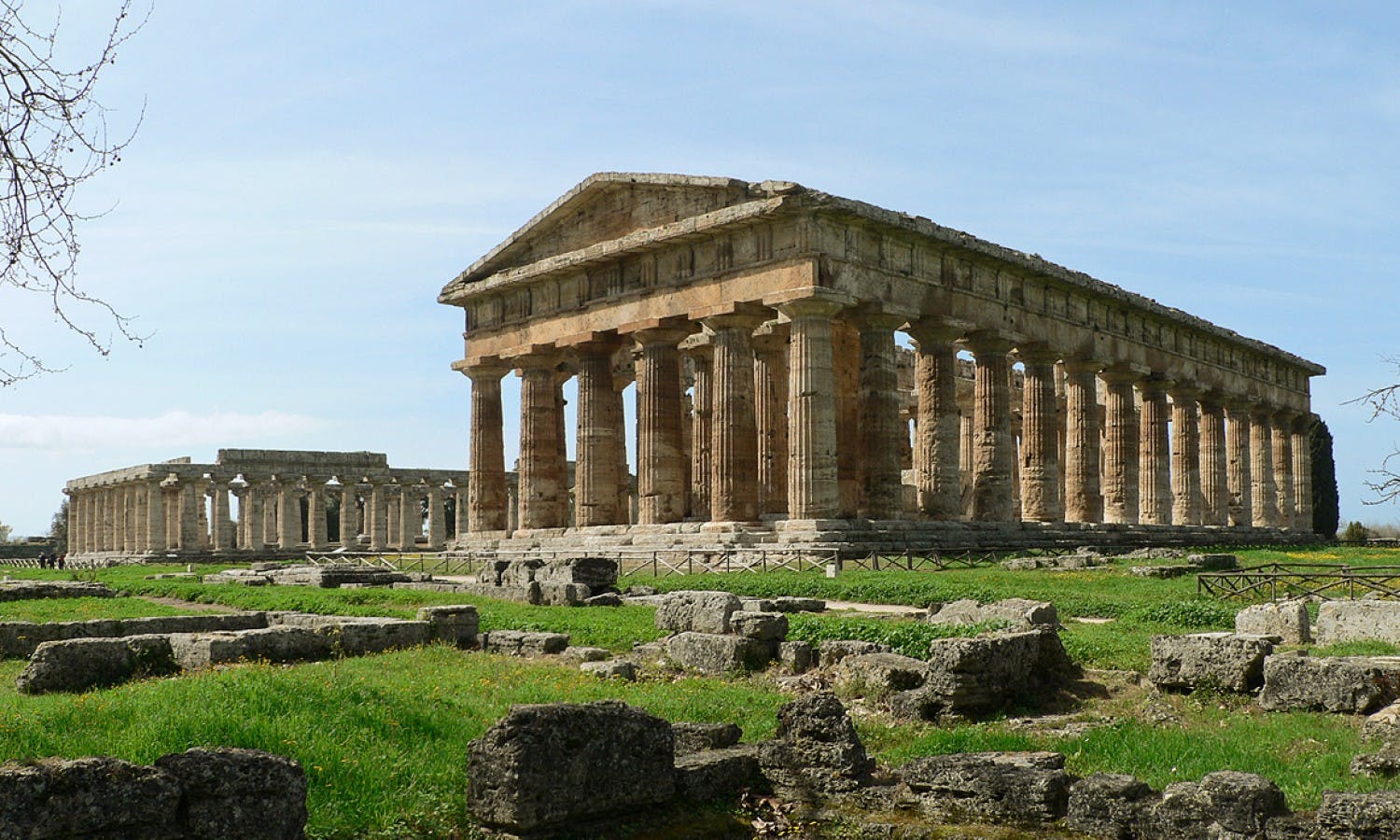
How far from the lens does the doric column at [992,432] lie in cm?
3734

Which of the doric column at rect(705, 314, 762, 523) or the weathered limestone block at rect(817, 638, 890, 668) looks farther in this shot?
the doric column at rect(705, 314, 762, 523)

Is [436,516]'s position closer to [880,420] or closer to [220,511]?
[220,511]

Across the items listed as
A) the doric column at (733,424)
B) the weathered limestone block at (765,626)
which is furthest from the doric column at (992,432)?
the weathered limestone block at (765,626)

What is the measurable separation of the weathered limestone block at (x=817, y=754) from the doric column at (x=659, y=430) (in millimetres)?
26549

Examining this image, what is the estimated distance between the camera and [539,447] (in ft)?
137

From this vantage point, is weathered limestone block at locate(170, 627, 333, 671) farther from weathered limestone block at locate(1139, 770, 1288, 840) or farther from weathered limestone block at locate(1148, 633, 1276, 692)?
weathered limestone block at locate(1139, 770, 1288, 840)

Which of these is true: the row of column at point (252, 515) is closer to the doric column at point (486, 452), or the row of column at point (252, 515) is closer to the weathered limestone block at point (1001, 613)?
the doric column at point (486, 452)

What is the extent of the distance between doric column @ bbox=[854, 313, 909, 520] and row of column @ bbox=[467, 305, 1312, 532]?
1.7 inches

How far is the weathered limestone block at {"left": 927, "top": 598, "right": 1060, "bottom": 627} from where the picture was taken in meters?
16.3

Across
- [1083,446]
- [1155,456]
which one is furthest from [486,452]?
[1155,456]

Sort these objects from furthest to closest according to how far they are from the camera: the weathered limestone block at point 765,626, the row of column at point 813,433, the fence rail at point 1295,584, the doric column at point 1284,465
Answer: the doric column at point 1284,465
the row of column at point 813,433
the fence rail at point 1295,584
the weathered limestone block at point 765,626

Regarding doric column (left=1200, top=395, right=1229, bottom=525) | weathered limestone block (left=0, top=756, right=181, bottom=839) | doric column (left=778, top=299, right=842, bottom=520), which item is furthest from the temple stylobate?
weathered limestone block (left=0, top=756, right=181, bottom=839)

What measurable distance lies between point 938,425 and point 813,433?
18.0 ft

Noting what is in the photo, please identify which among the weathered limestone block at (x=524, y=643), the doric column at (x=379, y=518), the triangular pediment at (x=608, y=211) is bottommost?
the weathered limestone block at (x=524, y=643)
